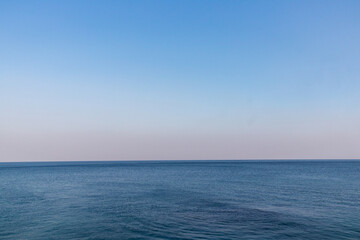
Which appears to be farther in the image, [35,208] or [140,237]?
[35,208]

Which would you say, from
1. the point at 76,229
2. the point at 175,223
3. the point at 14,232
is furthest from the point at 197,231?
the point at 14,232

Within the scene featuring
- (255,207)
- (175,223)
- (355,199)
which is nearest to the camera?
(175,223)

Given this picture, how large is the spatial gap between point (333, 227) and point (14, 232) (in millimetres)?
36607

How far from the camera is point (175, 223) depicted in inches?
1232

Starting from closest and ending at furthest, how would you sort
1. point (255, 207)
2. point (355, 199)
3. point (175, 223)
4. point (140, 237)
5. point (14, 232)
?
point (140, 237) → point (14, 232) → point (175, 223) → point (255, 207) → point (355, 199)

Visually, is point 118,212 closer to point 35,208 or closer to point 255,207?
point 35,208

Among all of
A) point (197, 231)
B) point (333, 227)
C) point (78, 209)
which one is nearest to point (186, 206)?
point (197, 231)

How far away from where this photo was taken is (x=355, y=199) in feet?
157

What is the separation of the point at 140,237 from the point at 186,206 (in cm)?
1627

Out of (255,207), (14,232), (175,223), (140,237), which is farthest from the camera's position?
(255,207)

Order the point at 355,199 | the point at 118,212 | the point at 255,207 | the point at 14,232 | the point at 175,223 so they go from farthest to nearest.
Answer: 1. the point at 355,199
2. the point at 255,207
3. the point at 118,212
4. the point at 175,223
5. the point at 14,232

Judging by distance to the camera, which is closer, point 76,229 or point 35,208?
point 76,229

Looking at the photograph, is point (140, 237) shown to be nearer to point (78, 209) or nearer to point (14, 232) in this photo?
point (14, 232)

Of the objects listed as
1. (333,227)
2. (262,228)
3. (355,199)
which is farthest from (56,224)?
(355,199)
